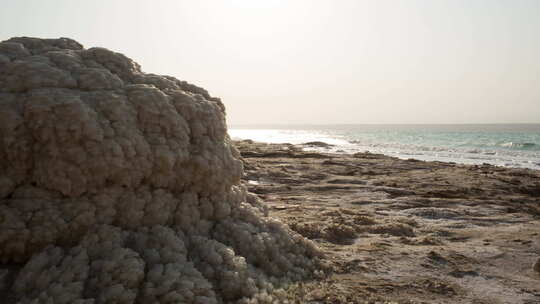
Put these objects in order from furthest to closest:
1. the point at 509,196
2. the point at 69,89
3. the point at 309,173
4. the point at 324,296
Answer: the point at 309,173, the point at 509,196, the point at 69,89, the point at 324,296

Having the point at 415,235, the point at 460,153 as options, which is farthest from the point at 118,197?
the point at 460,153

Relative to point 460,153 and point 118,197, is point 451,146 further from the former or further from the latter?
point 118,197

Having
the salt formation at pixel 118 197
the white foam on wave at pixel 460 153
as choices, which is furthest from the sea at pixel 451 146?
the salt formation at pixel 118 197

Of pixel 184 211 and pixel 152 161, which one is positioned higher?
pixel 152 161

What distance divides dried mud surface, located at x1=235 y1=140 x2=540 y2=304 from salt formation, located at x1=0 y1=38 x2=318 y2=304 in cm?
61

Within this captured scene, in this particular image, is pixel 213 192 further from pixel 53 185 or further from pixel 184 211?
pixel 53 185

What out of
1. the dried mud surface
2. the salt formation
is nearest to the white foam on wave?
the dried mud surface

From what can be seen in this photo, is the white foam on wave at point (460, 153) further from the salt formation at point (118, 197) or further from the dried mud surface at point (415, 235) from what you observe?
the salt formation at point (118, 197)

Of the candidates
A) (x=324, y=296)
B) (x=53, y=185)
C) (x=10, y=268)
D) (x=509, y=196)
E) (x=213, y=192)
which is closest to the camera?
(x=10, y=268)

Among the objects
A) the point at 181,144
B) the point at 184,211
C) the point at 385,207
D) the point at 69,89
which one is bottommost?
the point at 385,207

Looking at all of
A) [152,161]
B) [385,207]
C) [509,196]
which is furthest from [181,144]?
[509,196]

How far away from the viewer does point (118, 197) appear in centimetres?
309

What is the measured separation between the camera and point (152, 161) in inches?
128

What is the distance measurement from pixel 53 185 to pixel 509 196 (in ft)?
26.5
